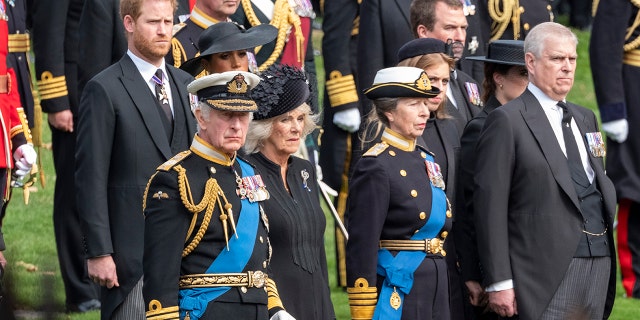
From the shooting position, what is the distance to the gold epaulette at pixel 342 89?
9781 mm

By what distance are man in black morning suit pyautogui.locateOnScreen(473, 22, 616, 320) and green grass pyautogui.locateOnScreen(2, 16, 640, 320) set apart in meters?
2.13

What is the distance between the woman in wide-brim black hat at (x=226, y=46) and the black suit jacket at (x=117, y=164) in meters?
0.49

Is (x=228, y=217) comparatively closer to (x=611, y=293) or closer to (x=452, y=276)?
(x=452, y=276)

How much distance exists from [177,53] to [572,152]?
7.48 ft

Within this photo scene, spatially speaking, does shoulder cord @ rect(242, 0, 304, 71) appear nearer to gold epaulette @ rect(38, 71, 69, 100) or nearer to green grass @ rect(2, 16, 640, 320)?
gold epaulette @ rect(38, 71, 69, 100)

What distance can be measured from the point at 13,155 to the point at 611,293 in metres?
3.48

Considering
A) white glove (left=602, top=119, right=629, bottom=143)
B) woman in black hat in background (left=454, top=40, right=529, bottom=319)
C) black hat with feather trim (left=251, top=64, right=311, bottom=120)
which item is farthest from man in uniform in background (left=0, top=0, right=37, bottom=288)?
white glove (left=602, top=119, right=629, bottom=143)

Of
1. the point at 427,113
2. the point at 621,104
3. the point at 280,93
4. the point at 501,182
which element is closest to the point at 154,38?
the point at 280,93

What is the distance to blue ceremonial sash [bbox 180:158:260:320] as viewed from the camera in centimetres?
482

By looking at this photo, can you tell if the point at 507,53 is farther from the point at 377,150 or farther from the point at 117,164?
the point at 117,164

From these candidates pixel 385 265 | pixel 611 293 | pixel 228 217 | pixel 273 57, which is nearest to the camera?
pixel 228 217

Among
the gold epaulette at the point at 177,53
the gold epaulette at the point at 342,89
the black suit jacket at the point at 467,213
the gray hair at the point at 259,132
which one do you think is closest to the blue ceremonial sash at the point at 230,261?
the gray hair at the point at 259,132

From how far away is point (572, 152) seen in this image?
6.51 m

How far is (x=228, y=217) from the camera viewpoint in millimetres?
4879
